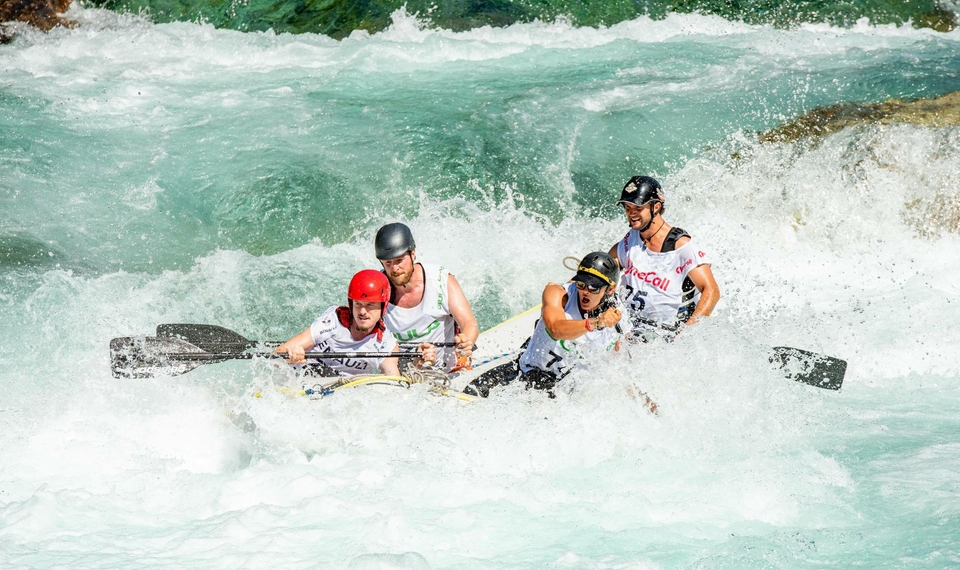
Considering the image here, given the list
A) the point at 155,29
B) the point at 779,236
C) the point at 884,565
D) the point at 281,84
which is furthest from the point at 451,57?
the point at 884,565

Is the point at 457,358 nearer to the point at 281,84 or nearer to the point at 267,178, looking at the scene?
the point at 267,178

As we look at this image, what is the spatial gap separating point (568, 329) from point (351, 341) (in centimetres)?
161

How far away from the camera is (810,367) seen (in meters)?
7.06

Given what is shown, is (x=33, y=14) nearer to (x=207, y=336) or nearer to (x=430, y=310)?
(x=207, y=336)

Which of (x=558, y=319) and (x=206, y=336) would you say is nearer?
(x=558, y=319)

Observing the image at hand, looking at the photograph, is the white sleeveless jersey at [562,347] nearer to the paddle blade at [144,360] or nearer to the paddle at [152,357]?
the paddle at [152,357]

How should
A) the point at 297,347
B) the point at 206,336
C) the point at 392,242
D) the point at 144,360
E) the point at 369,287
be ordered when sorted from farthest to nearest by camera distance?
the point at 206,336
the point at 144,360
the point at 297,347
the point at 392,242
the point at 369,287

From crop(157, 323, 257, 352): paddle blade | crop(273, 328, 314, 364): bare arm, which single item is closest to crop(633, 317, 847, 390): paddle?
crop(273, 328, 314, 364): bare arm

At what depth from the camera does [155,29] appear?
13.6m

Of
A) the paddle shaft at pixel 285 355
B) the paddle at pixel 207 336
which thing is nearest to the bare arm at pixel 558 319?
the paddle shaft at pixel 285 355

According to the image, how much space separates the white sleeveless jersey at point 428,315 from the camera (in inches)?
244

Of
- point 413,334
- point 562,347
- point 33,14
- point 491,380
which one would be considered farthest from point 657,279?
point 33,14

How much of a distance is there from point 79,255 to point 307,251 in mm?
2328

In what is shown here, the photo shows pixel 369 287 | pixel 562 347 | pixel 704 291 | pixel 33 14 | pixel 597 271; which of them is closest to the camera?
pixel 597 271
